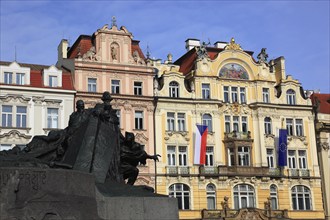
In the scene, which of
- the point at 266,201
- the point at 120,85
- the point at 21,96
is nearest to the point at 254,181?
the point at 266,201

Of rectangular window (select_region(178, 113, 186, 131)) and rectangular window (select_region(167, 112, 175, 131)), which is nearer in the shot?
rectangular window (select_region(167, 112, 175, 131))

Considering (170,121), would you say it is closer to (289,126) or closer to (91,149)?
(289,126)

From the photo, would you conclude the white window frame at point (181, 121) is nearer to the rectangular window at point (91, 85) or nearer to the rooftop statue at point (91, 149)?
the rectangular window at point (91, 85)

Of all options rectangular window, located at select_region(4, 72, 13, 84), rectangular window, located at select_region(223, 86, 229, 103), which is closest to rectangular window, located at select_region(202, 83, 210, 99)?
rectangular window, located at select_region(223, 86, 229, 103)

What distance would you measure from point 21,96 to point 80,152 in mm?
23682

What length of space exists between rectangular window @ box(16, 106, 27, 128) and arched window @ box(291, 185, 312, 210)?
17.6 metres

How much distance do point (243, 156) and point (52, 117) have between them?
12.4 meters

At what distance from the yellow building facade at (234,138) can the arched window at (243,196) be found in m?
0.06

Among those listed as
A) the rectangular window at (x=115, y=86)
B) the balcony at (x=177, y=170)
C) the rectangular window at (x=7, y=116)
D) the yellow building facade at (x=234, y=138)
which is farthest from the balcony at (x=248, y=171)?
the rectangular window at (x=7, y=116)

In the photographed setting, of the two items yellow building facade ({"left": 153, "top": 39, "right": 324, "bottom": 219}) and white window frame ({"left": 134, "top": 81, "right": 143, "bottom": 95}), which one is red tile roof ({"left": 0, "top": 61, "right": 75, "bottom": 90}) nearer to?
white window frame ({"left": 134, "top": 81, "right": 143, "bottom": 95})

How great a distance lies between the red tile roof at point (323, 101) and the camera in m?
41.8

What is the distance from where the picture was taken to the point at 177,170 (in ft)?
116

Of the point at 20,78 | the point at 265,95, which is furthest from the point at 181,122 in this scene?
the point at 20,78

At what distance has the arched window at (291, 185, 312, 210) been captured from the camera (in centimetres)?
3812
